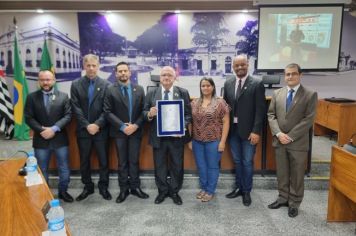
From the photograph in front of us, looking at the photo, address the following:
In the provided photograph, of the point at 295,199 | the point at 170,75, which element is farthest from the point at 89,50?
the point at 295,199

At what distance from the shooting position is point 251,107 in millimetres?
2967

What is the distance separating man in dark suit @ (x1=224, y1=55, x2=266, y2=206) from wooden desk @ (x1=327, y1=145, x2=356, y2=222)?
0.73 metres

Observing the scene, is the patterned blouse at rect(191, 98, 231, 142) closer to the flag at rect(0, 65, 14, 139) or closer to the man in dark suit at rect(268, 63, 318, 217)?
the man in dark suit at rect(268, 63, 318, 217)

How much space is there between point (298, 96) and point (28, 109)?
2658mm

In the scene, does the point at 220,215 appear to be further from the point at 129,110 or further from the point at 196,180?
the point at 129,110

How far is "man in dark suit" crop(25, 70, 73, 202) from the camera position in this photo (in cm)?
298

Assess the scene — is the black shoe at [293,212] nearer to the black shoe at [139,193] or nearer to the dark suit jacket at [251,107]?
the dark suit jacket at [251,107]

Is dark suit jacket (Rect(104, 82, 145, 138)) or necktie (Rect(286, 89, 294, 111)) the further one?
dark suit jacket (Rect(104, 82, 145, 138))

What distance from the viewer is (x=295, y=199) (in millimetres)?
2908

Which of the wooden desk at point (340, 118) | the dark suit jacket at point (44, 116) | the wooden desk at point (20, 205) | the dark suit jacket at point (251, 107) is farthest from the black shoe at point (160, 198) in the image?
the wooden desk at point (340, 118)

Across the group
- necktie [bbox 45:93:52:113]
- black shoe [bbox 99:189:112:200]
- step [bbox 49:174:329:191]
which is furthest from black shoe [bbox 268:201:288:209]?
necktie [bbox 45:93:52:113]

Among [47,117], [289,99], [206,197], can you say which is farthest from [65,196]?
[289,99]

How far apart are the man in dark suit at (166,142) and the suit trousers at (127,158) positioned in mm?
202

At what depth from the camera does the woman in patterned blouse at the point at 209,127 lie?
297 centimetres
